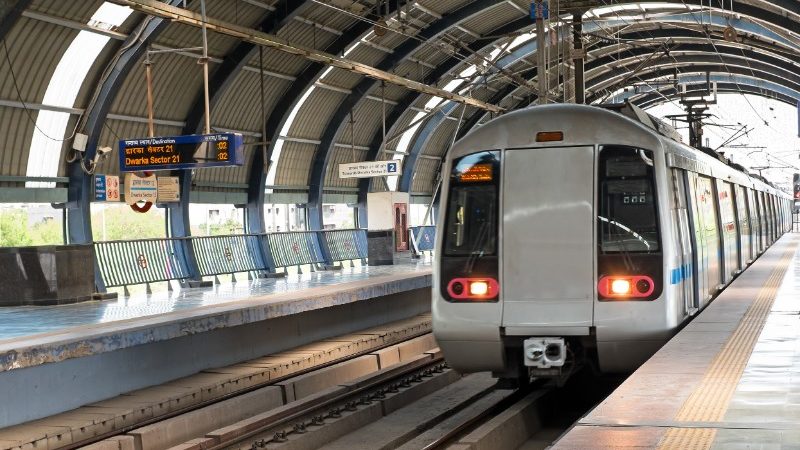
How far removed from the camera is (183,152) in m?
19.0

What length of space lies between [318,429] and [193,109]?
16.8m

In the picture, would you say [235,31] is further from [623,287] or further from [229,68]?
[623,287]

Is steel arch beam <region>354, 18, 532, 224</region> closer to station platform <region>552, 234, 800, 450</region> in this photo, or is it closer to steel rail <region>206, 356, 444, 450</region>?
steel rail <region>206, 356, 444, 450</region>

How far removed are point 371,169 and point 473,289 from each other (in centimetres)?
1820

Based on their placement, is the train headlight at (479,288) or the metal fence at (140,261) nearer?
the train headlight at (479,288)

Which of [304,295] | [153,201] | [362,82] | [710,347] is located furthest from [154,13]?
[362,82]

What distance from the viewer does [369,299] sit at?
64.1ft

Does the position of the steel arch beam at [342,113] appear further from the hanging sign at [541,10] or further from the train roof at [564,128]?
the train roof at [564,128]

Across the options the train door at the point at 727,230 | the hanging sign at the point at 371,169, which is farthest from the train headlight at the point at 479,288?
the hanging sign at the point at 371,169

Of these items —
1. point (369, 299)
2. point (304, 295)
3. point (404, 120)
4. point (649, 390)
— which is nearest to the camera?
point (649, 390)

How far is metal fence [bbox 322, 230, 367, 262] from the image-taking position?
109 feet

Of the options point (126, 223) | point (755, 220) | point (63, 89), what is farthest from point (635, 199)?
point (126, 223)

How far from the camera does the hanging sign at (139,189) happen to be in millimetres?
22250

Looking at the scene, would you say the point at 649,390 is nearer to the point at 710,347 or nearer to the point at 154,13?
the point at 710,347
